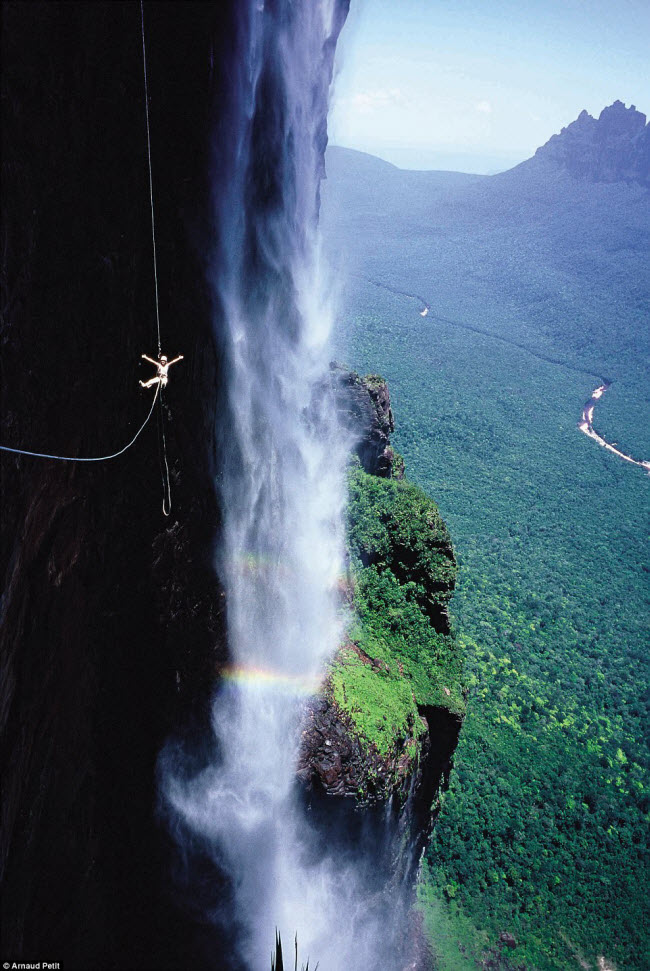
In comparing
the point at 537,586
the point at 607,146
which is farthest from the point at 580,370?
the point at 607,146

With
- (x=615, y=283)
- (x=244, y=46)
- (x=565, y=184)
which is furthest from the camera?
(x=565, y=184)

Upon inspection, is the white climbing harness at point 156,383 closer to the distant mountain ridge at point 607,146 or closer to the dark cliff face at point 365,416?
the dark cliff face at point 365,416

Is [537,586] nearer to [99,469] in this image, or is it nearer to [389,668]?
[389,668]

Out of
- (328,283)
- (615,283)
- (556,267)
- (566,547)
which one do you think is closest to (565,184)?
(556,267)

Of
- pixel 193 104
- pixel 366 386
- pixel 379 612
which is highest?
pixel 193 104

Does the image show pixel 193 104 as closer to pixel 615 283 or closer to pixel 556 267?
pixel 615 283

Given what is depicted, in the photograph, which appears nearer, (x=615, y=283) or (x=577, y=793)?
(x=577, y=793)

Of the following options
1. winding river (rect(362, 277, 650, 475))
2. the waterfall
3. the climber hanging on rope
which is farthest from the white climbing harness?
winding river (rect(362, 277, 650, 475))

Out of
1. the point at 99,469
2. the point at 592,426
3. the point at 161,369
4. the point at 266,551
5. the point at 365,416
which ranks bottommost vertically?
the point at 592,426
